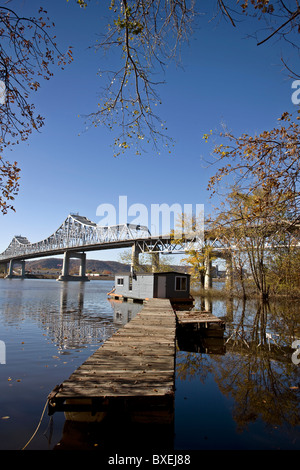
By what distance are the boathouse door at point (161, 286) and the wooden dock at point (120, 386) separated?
19515mm

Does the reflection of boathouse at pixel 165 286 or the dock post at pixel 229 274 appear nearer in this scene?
the reflection of boathouse at pixel 165 286

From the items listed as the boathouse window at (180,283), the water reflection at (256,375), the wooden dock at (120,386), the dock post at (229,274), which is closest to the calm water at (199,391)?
the water reflection at (256,375)

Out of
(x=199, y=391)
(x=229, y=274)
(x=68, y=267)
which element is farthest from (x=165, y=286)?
(x=68, y=267)

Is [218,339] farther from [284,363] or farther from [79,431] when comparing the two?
[79,431]

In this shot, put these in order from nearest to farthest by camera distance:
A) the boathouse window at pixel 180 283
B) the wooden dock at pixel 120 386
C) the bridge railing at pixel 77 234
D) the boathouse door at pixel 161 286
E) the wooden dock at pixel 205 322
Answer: the wooden dock at pixel 120 386 → the wooden dock at pixel 205 322 → the boathouse door at pixel 161 286 → the boathouse window at pixel 180 283 → the bridge railing at pixel 77 234

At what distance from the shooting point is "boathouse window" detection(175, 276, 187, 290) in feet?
87.1

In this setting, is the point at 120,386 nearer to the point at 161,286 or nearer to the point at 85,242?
the point at 161,286

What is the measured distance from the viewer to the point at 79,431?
4590 millimetres

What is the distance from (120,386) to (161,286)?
22.0 m

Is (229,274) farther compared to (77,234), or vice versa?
(77,234)

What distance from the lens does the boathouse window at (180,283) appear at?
26.5 m

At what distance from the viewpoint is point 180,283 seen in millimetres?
26719

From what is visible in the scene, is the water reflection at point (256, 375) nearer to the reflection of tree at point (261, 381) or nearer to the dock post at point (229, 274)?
the reflection of tree at point (261, 381)

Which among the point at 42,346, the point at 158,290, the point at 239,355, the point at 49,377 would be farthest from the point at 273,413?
the point at 158,290
